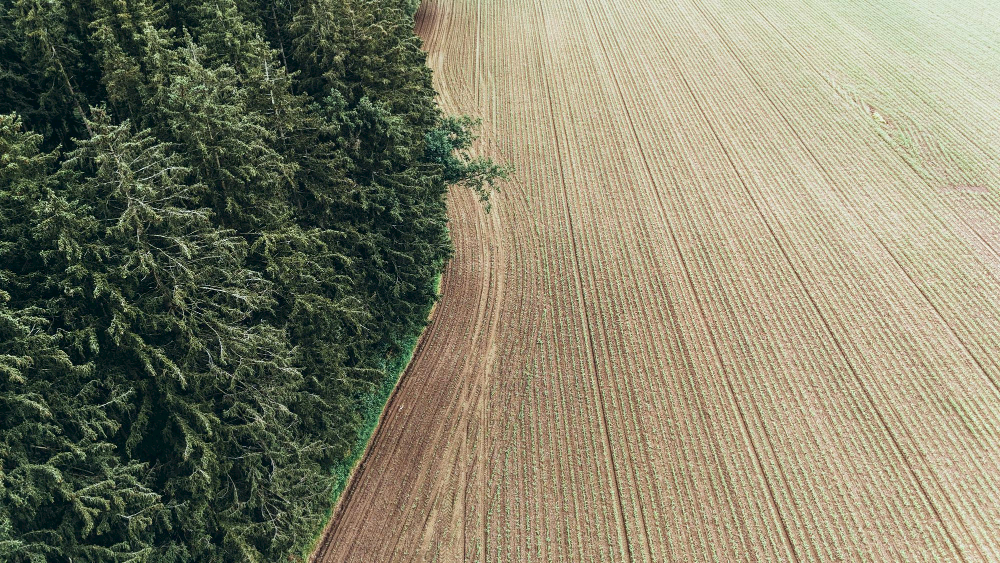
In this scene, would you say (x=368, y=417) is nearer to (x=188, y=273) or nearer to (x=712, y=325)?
(x=188, y=273)

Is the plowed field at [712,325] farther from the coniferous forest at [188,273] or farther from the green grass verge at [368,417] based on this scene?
the coniferous forest at [188,273]

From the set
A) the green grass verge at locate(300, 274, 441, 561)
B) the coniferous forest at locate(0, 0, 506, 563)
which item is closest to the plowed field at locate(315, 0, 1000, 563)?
the green grass verge at locate(300, 274, 441, 561)

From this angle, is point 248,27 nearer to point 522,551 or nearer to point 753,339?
point 522,551

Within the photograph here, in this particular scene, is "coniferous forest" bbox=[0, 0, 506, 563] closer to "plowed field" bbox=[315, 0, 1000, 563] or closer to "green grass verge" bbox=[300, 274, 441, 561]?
"green grass verge" bbox=[300, 274, 441, 561]

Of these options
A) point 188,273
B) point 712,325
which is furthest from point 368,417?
point 712,325

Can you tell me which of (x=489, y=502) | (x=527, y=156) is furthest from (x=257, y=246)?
(x=527, y=156)

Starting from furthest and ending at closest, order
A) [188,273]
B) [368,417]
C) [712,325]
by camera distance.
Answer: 1. [712,325]
2. [368,417]
3. [188,273]
